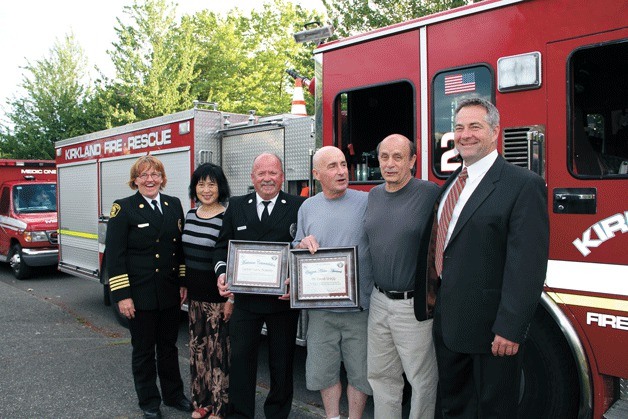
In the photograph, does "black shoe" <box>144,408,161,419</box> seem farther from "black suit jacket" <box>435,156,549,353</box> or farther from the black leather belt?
"black suit jacket" <box>435,156,549,353</box>

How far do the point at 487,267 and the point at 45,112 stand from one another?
24220 mm

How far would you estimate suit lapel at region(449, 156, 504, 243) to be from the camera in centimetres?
244

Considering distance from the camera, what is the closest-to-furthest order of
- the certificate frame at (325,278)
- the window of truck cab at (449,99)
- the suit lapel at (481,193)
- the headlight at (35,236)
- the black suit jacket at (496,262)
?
the black suit jacket at (496,262), the suit lapel at (481,193), the certificate frame at (325,278), the window of truck cab at (449,99), the headlight at (35,236)

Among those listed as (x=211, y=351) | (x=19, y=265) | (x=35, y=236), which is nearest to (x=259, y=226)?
(x=211, y=351)

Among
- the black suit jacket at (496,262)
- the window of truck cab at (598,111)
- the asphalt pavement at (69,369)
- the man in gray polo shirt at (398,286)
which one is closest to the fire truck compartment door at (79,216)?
the asphalt pavement at (69,369)

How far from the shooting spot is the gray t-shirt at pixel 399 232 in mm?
2936

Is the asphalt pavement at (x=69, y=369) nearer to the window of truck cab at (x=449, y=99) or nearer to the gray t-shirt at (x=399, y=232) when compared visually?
the gray t-shirt at (x=399, y=232)

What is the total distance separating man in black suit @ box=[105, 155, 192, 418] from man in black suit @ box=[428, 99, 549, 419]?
209 cm

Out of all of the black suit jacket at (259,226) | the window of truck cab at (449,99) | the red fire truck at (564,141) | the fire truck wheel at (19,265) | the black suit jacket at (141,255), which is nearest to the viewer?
the red fire truck at (564,141)

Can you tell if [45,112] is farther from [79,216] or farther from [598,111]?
[598,111]

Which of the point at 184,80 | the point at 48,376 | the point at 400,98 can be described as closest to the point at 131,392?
the point at 48,376

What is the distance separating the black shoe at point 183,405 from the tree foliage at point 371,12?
52.2 ft

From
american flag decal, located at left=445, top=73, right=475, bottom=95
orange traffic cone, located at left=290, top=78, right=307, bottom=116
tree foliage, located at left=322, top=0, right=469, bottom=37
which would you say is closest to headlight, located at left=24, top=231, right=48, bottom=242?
orange traffic cone, located at left=290, top=78, right=307, bottom=116

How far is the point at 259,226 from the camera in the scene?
3.53m
